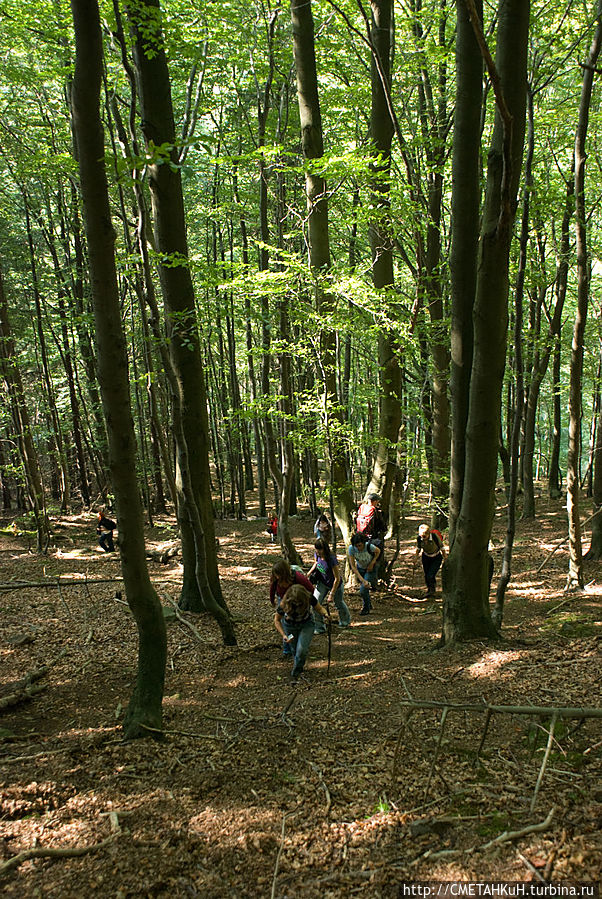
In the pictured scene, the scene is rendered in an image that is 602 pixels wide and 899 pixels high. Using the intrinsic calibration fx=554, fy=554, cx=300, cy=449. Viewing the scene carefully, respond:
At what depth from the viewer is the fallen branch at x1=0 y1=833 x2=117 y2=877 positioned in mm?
2844

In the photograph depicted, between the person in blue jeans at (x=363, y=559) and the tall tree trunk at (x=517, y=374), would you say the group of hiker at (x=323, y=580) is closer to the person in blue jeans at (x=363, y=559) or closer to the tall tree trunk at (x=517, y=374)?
the person in blue jeans at (x=363, y=559)

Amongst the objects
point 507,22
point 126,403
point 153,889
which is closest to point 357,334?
point 507,22

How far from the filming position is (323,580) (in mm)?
8445

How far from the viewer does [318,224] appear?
10.2 m

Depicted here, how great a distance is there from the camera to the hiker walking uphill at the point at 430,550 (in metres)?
10.1

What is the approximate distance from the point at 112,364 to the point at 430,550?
7.68 metres

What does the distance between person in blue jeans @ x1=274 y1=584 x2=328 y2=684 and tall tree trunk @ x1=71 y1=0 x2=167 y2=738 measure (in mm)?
2201

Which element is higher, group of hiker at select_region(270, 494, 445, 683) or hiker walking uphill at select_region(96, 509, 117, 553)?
group of hiker at select_region(270, 494, 445, 683)

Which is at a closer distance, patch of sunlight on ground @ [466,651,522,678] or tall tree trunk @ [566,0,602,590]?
patch of sunlight on ground @ [466,651,522,678]

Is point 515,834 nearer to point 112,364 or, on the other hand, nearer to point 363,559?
point 112,364

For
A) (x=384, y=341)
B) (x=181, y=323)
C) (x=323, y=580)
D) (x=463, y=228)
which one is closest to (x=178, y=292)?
(x=181, y=323)

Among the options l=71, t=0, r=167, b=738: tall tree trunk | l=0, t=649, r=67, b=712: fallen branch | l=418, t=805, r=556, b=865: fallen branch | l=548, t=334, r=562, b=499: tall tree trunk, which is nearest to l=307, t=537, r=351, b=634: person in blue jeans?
l=0, t=649, r=67, b=712: fallen branch

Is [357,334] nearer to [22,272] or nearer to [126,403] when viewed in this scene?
[126,403]

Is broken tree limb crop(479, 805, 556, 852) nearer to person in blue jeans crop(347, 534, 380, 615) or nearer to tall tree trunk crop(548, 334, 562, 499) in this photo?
person in blue jeans crop(347, 534, 380, 615)
